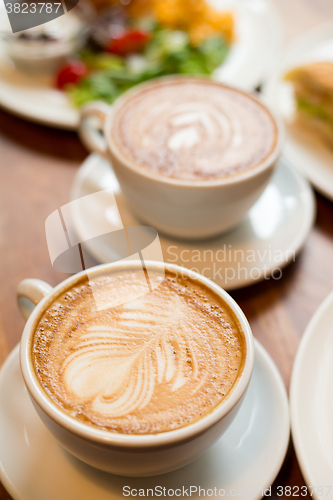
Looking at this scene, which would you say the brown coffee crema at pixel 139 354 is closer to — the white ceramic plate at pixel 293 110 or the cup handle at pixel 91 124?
the cup handle at pixel 91 124

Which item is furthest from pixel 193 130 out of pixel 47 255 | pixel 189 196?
pixel 47 255

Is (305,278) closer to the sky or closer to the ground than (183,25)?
closer to the ground

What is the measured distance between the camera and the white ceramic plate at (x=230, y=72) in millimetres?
1424

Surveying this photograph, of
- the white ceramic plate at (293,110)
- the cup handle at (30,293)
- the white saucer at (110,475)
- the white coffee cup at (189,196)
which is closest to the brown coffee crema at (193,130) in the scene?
the white coffee cup at (189,196)

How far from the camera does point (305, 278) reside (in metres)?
1.07

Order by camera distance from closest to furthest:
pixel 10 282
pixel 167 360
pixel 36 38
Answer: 1. pixel 167 360
2. pixel 10 282
3. pixel 36 38

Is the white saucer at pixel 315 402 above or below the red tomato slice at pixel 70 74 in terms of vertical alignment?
below

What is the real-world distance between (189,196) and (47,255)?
36 cm

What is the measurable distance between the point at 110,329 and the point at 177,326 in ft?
A: 0.32

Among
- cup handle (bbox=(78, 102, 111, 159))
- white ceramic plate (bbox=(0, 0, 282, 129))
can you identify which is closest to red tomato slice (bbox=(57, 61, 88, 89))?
white ceramic plate (bbox=(0, 0, 282, 129))

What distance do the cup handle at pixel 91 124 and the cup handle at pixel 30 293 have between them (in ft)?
1.67

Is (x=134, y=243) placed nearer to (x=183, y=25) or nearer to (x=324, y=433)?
(x=324, y=433)

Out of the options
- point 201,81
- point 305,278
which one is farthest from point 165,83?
point 305,278

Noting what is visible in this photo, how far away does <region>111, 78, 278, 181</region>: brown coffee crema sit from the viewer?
3.30 feet
